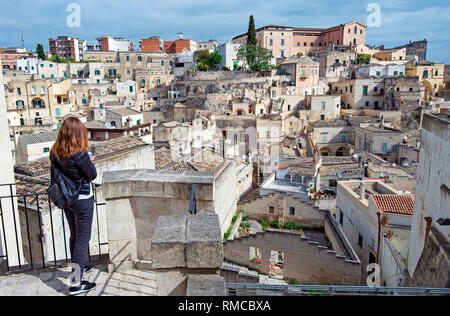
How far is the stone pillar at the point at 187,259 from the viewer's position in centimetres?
339

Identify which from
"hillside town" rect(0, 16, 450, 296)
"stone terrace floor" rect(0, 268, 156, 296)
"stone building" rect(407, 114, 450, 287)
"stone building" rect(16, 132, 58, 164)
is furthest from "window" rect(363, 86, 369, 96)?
"stone terrace floor" rect(0, 268, 156, 296)

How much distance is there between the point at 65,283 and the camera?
430 centimetres

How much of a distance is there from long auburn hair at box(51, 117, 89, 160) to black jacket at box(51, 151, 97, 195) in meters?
0.05

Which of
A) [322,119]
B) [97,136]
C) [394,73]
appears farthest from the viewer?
[394,73]

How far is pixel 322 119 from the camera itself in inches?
1859

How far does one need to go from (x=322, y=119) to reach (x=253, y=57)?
20493 millimetres

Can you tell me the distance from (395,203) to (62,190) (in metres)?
12.6

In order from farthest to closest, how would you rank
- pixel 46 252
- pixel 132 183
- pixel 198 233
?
pixel 46 252 < pixel 132 183 < pixel 198 233

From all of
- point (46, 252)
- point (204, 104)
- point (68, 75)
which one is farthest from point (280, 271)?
point (68, 75)

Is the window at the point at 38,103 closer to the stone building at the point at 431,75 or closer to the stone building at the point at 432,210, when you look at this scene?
the stone building at the point at 432,210

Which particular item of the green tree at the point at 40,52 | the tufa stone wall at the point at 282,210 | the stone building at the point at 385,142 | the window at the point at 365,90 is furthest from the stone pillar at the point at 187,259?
the green tree at the point at 40,52

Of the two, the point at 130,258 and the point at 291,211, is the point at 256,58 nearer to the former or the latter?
the point at 291,211

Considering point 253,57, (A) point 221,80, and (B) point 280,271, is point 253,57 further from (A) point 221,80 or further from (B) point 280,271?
(B) point 280,271

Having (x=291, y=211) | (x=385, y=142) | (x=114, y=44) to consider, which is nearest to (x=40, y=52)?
(x=114, y=44)
